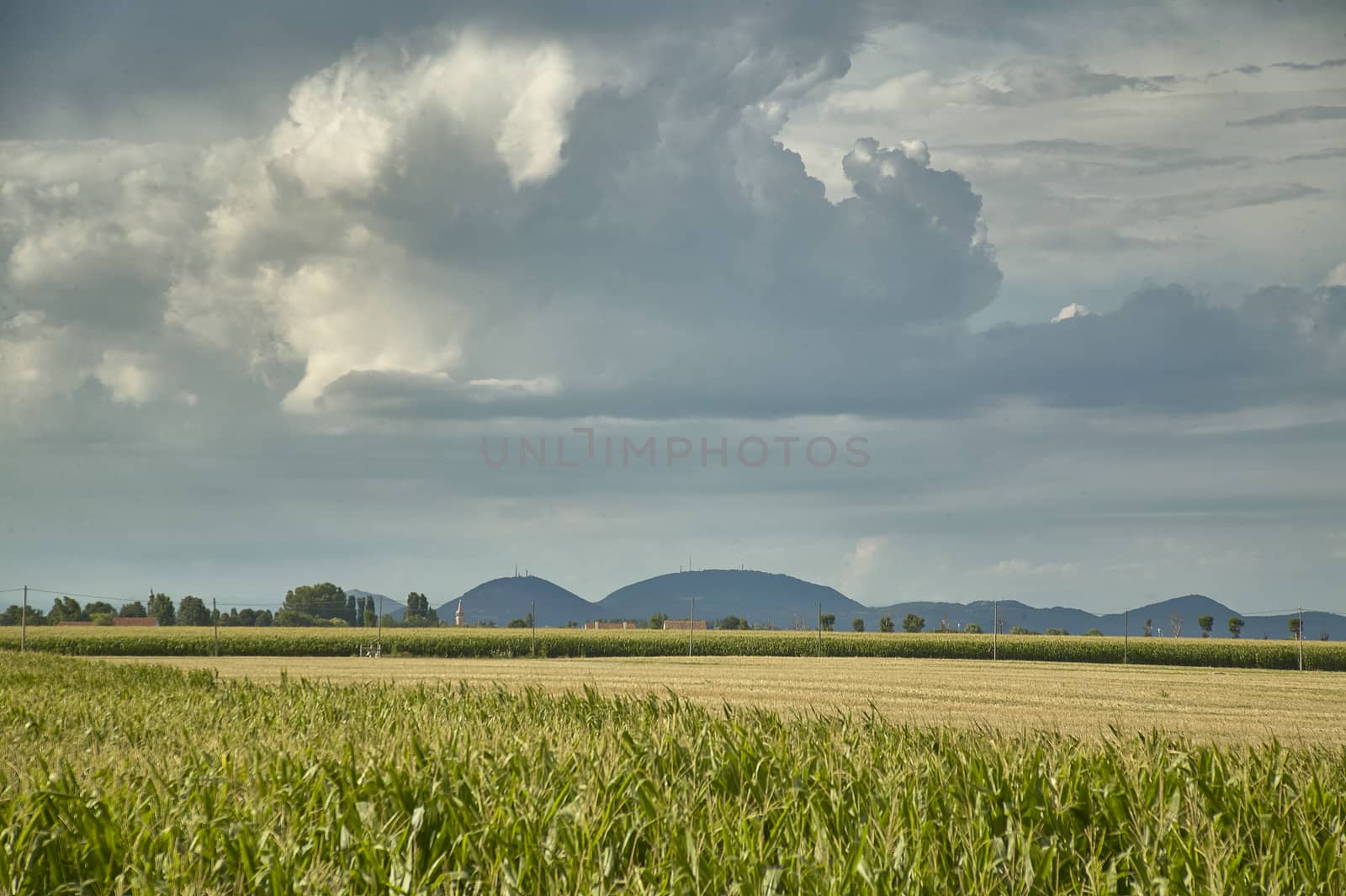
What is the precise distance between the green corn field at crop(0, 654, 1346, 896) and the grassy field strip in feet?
19.3

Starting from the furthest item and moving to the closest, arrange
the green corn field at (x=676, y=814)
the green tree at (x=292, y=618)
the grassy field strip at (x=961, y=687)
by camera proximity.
→ the green tree at (x=292, y=618) → the grassy field strip at (x=961, y=687) → the green corn field at (x=676, y=814)

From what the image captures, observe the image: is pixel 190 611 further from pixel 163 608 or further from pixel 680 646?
pixel 680 646

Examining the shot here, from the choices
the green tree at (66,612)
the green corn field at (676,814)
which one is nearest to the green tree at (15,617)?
the green tree at (66,612)

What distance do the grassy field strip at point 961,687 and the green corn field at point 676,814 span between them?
5891 mm

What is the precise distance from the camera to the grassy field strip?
66.5ft

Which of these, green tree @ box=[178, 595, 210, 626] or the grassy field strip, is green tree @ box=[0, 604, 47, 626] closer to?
green tree @ box=[178, 595, 210, 626]

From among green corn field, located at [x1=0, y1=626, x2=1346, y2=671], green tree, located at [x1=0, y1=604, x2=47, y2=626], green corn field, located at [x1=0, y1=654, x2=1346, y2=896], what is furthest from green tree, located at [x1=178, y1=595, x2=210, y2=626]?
green corn field, located at [x1=0, y1=654, x2=1346, y2=896]

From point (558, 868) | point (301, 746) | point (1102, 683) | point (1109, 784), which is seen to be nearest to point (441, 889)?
point (558, 868)

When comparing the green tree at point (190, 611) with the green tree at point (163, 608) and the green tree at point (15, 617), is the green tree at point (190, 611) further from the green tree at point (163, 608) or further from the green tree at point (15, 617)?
the green tree at point (15, 617)

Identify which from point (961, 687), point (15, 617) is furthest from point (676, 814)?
point (15, 617)

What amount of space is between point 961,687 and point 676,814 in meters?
25.8

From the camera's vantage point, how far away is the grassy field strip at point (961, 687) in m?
20.3

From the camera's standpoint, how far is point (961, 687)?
2908 centimetres

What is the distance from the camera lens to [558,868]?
4777 millimetres
